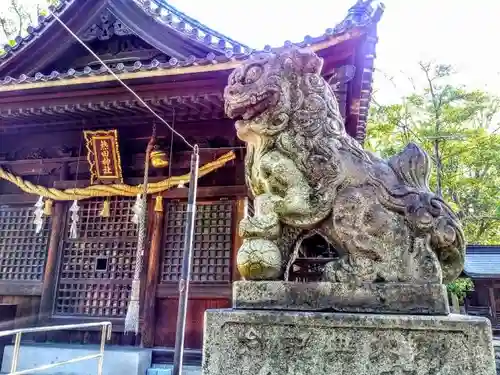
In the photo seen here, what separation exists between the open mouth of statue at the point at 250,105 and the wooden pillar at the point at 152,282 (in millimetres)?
4078

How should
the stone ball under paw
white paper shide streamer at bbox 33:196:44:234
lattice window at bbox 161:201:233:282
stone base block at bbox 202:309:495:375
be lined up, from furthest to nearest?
white paper shide streamer at bbox 33:196:44:234, lattice window at bbox 161:201:233:282, the stone ball under paw, stone base block at bbox 202:309:495:375

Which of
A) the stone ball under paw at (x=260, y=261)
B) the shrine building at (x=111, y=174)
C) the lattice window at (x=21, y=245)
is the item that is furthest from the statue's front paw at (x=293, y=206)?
the lattice window at (x=21, y=245)

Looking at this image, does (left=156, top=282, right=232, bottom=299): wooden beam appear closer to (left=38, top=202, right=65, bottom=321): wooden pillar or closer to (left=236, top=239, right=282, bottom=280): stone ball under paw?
(left=38, top=202, right=65, bottom=321): wooden pillar

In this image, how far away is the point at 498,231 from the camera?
2405 cm

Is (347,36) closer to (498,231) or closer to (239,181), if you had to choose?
(239,181)

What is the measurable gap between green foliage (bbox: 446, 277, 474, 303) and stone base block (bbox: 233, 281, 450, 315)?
1383cm

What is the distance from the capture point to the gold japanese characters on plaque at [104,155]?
6.43 metres

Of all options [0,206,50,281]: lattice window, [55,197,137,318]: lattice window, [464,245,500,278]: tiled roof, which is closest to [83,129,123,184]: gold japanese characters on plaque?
[55,197,137,318]: lattice window

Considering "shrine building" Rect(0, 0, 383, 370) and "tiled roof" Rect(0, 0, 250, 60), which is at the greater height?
"tiled roof" Rect(0, 0, 250, 60)

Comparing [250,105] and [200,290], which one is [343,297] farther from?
[200,290]

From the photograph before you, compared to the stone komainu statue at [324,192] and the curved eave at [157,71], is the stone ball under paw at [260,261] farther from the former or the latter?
the curved eave at [157,71]

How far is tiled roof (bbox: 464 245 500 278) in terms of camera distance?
14.4 meters

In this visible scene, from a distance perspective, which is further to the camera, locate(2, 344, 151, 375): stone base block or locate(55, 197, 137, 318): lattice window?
locate(55, 197, 137, 318): lattice window

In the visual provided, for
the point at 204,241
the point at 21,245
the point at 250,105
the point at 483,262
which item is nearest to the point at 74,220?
the point at 21,245
